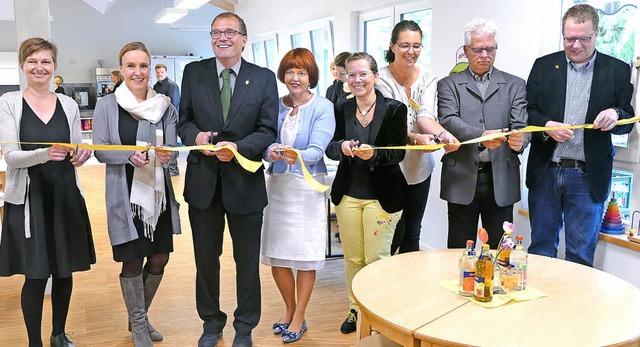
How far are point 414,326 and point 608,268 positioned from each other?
2220 mm

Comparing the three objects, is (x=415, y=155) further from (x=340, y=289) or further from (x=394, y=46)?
(x=340, y=289)

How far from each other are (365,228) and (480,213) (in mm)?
705

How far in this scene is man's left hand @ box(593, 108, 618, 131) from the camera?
10.1 feet

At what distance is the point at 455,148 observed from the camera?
10.8 ft

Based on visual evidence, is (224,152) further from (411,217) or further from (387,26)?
(387,26)

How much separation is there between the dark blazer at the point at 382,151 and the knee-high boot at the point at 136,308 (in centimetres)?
130

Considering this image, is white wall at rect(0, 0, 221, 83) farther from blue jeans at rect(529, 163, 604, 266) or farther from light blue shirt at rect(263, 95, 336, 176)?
blue jeans at rect(529, 163, 604, 266)

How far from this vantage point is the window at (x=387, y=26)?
5734 mm

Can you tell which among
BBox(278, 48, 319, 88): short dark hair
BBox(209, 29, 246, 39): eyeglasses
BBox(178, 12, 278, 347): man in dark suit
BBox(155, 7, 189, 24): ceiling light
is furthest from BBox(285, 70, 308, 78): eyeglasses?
BBox(155, 7, 189, 24): ceiling light

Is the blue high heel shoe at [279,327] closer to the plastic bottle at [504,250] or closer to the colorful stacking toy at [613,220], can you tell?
the plastic bottle at [504,250]

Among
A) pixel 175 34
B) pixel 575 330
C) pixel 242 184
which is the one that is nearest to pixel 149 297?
pixel 242 184

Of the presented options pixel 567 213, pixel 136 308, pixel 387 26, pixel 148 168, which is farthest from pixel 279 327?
pixel 387 26

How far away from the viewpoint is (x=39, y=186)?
10.5ft

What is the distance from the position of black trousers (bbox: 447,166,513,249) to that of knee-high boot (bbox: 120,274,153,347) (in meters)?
1.90
